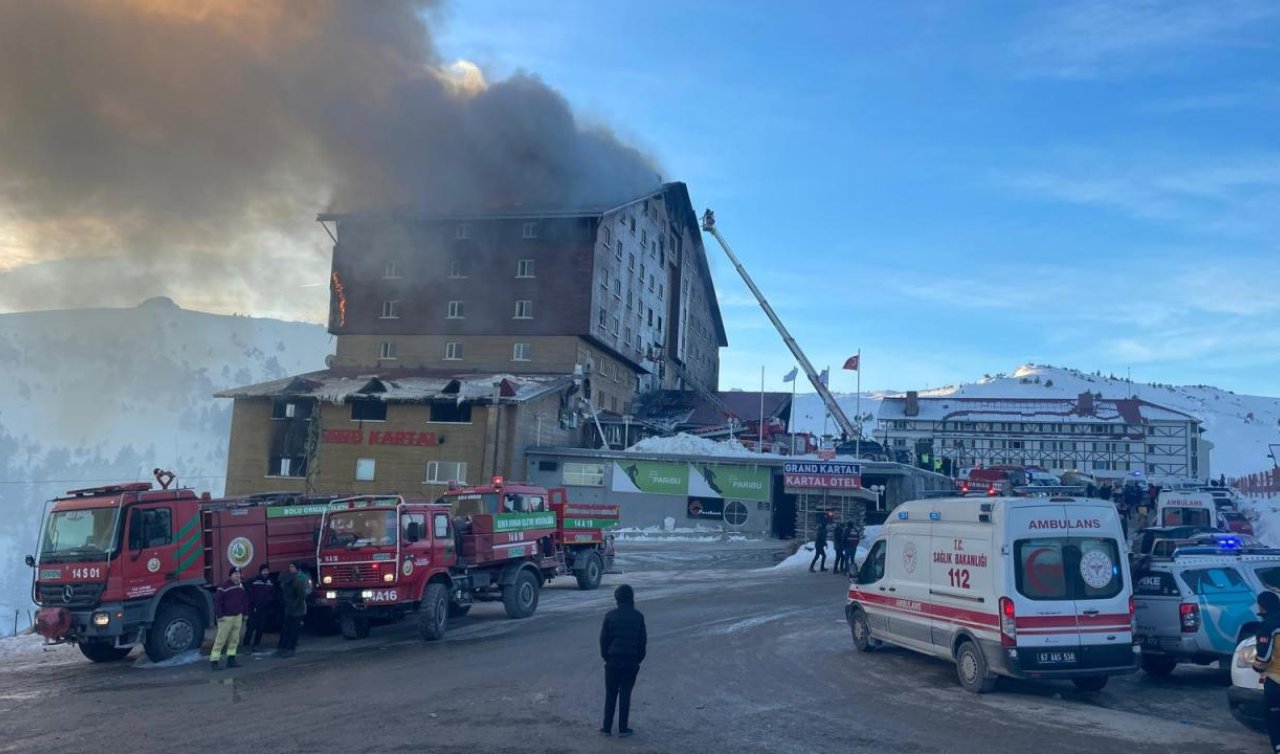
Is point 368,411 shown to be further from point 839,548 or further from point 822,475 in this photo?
point 839,548

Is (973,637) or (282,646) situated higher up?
(973,637)

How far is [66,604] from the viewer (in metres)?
14.1

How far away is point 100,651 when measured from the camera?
14836 mm

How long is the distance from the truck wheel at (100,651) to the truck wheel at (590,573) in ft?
37.2

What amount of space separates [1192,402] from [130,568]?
647 feet

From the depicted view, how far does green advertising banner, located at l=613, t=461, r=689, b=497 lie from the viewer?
4303 cm

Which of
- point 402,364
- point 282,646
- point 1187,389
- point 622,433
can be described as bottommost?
point 282,646

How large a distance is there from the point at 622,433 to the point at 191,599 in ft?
117

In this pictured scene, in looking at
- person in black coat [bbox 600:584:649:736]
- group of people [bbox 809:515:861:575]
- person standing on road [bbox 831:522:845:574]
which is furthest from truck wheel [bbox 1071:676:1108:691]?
person standing on road [bbox 831:522:845:574]

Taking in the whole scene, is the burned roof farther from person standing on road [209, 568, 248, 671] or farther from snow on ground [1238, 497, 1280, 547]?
snow on ground [1238, 497, 1280, 547]

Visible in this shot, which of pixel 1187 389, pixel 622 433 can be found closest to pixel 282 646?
pixel 622 433

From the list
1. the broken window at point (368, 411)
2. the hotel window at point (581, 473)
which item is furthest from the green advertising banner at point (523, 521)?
the broken window at point (368, 411)

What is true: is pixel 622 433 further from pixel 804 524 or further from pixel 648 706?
pixel 648 706

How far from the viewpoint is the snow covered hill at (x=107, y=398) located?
75375 mm
